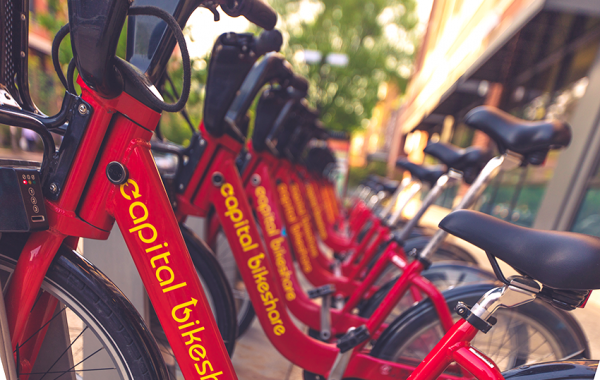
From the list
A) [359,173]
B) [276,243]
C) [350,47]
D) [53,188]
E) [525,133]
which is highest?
[350,47]

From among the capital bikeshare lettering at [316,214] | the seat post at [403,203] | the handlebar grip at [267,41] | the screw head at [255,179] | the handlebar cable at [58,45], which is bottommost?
the capital bikeshare lettering at [316,214]

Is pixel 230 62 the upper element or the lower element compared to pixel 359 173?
upper

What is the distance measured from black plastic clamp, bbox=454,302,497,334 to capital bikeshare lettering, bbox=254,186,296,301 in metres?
1.29

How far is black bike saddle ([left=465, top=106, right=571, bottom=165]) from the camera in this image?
1.34m

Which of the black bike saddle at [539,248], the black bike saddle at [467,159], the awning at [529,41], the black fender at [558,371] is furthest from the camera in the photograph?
the awning at [529,41]

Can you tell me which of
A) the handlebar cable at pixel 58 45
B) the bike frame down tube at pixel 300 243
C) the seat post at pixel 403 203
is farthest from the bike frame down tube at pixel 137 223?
the seat post at pixel 403 203

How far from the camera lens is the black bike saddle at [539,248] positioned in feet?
2.27

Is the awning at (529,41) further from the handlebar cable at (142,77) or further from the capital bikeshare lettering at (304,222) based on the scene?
the handlebar cable at (142,77)

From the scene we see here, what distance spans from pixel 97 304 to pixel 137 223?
0.75ft

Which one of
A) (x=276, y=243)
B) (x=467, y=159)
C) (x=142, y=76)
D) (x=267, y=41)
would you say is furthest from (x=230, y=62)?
(x=467, y=159)

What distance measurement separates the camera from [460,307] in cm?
87

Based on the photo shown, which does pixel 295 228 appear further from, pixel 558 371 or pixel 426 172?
pixel 558 371

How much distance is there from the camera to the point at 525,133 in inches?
54.6

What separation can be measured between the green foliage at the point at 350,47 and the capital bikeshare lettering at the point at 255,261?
11506 mm
